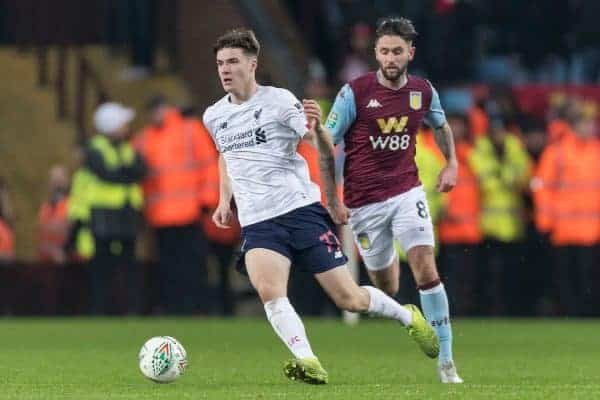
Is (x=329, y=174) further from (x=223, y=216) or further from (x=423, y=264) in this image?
(x=423, y=264)

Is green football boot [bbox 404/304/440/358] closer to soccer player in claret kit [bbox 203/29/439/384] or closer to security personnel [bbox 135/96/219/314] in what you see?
soccer player in claret kit [bbox 203/29/439/384]

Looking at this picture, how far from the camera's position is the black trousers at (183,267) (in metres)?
19.3

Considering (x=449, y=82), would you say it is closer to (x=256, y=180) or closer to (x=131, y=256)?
(x=131, y=256)

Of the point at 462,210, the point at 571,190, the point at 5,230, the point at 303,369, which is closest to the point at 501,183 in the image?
the point at 462,210

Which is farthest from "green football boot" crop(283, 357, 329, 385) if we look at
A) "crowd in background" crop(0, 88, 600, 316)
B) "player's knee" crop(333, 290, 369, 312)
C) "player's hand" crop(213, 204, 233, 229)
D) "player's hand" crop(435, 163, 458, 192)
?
"crowd in background" crop(0, 88, 600, 316)

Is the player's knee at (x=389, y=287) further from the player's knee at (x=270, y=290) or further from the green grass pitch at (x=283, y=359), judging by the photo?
the player's knee at (x=270, y=290)

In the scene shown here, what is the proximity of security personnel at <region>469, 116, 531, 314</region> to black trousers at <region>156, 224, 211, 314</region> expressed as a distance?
9.26 feet

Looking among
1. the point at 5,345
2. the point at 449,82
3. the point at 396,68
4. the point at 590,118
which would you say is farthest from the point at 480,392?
the point at 449,82

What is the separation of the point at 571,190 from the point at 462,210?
1113mm

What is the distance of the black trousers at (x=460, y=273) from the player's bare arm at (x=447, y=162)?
25.2 feet

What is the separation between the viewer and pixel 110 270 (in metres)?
19.5

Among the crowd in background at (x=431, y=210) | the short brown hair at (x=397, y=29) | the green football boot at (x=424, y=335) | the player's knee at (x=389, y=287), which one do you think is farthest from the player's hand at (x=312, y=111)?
the crowd in background at (x=431, y=210)

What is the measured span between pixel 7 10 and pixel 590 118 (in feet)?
22.5

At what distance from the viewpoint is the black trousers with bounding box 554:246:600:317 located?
1911 cm
